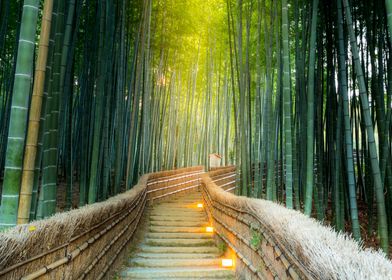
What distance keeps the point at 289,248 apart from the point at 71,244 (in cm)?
118

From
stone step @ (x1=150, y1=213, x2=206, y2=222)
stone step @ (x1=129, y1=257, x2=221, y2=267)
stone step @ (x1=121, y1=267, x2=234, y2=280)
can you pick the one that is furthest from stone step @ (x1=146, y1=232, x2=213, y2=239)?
stone step @ (x1=121, y1=267, x2=234, y2=280)

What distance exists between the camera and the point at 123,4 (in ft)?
15.0

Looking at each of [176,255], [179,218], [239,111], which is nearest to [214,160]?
[179,218]

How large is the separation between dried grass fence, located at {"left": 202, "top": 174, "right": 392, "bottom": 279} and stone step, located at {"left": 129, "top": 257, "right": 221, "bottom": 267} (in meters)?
0.27

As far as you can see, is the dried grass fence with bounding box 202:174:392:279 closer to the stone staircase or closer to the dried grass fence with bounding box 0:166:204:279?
the stone staircase

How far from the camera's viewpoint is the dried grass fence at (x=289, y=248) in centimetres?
129

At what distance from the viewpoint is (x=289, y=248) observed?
200 centimetres

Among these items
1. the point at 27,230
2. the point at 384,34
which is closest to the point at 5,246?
the point at 27,230

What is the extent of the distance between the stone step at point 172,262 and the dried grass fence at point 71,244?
211 millimetres

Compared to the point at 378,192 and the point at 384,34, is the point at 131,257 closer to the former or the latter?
the point at 378,192

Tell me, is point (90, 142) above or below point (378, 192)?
above

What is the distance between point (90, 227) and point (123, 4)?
2.89m

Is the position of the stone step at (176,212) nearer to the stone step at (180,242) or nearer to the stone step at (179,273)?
the stone step at (180,242)

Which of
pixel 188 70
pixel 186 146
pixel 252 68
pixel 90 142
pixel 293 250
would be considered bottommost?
pixel 293 250
